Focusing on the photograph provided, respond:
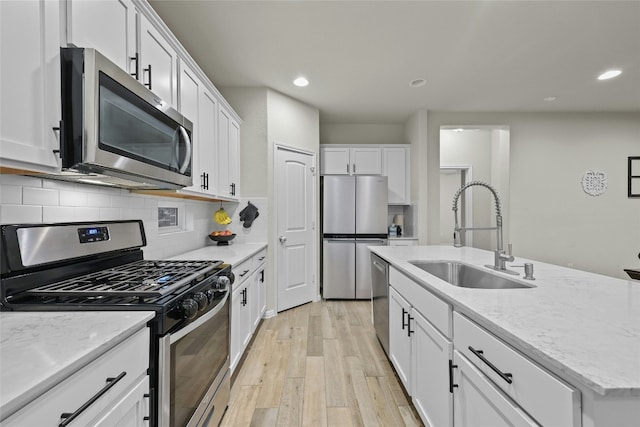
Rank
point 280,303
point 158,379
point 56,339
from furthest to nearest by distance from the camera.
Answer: point 280,303 < point 158,379 < point 56,339

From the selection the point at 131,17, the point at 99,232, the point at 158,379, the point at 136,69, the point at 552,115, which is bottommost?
the point at 158,379

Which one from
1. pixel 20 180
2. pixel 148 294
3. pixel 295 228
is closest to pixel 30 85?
pixel 20 180

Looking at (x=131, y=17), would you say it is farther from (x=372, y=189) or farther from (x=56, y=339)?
(x=372, y=189)

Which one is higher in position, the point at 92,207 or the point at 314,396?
the point at 92,207

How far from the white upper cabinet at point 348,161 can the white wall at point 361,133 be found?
0.53m

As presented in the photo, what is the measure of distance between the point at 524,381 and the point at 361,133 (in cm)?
481

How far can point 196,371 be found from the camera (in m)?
1.33

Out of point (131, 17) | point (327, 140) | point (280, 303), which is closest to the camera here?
point (131, 17)

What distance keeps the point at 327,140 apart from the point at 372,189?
1.42 meters

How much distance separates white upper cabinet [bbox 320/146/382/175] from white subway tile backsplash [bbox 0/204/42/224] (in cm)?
380

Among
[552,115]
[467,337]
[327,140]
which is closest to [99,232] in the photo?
[467,337]

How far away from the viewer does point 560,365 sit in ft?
2.17

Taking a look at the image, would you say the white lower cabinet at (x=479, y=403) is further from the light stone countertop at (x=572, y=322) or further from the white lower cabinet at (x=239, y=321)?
the white lower cabinet at (x=239, y=321)

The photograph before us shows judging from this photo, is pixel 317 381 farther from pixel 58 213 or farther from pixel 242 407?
pixel 58 213
